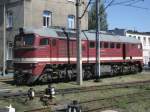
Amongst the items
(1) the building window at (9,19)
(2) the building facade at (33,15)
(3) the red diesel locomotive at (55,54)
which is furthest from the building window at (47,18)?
(3) the red diesel locomotive at (55,54)

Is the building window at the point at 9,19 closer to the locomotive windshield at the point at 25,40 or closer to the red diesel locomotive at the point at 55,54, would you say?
the red diesel locomotive at the point at 55,54

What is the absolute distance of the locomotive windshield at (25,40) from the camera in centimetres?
2703

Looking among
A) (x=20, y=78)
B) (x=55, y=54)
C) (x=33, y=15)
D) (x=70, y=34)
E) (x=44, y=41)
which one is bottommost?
(x=20, y=78)

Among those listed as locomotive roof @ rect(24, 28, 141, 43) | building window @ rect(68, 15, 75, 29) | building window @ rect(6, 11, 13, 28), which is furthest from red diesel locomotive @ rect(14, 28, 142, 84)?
building window @ rect(6, 11, 13, 28)

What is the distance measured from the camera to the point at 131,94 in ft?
74.5

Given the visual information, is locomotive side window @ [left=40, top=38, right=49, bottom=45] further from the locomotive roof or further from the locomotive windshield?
the locomotive windshield

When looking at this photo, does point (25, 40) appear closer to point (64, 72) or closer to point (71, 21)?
point (64, 72)

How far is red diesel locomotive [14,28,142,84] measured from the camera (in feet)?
88.4

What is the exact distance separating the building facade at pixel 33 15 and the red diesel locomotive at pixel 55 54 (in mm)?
8704

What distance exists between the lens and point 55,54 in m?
28.5

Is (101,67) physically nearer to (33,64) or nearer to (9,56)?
(33,64)

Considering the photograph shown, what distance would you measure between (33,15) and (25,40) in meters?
15.2

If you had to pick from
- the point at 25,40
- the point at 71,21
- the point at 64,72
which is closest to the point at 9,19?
the point at 71,21

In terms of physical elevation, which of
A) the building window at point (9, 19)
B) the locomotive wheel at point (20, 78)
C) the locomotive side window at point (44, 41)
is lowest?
the locomotive wheel at point (20, 78)
